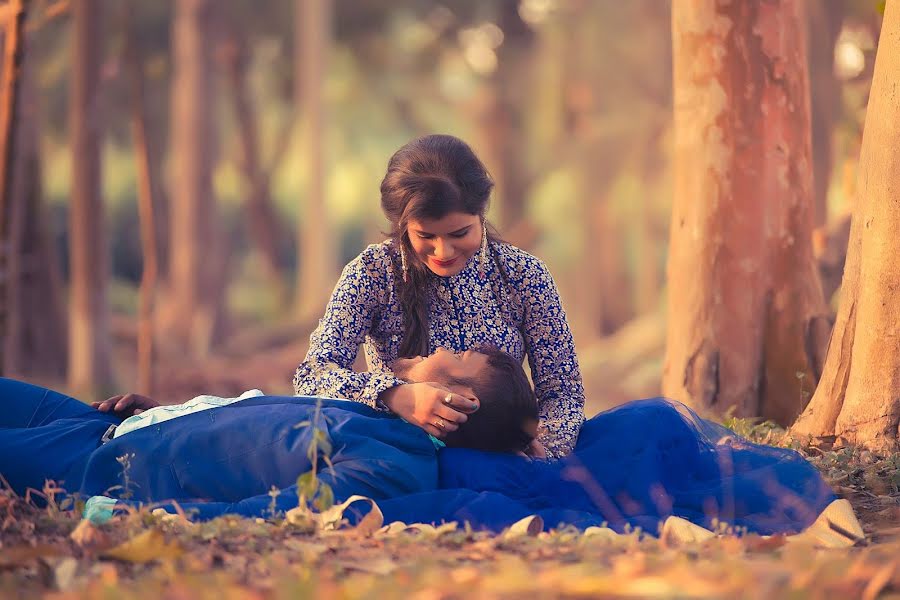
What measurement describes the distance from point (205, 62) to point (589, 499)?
16.6 m

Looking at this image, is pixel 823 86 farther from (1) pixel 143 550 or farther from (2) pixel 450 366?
(1) pixel 143 550

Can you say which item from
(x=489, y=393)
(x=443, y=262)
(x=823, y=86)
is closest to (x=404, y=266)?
(x=443, y=262)

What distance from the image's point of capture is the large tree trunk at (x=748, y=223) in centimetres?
604

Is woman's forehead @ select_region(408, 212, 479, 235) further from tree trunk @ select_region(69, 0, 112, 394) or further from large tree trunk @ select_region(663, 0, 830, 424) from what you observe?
tree trunk @ select_region(69, 0, 112, 394)

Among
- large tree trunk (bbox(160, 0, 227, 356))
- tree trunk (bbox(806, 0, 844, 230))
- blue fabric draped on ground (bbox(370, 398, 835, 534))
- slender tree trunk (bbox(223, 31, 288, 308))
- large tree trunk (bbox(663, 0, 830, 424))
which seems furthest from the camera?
slender tree trunk (bbox(223, 31, 288, 308))

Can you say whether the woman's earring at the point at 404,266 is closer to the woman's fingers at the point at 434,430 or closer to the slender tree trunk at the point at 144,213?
the woman's fingers at the point at 434,430

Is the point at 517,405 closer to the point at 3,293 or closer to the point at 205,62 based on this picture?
the point at 3,293

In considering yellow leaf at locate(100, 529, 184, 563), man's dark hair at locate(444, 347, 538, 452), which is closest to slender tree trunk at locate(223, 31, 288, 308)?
man's dark hair at locate(444, 347, 538, 452)

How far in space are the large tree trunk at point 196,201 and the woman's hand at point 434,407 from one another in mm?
15867

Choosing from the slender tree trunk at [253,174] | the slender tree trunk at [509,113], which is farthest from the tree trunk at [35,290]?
the slender tree trunk at [253,174]

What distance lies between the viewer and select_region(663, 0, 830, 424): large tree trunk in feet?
19.8

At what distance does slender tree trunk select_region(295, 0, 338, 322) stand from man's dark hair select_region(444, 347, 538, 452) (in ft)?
56.3

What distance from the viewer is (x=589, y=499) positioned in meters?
4.23

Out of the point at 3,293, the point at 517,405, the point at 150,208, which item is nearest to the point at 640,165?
the point at 150,208
